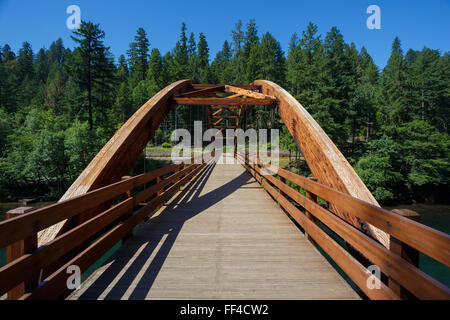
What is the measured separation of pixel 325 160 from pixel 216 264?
2.08 metres

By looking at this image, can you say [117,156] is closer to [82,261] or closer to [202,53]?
[82,261]

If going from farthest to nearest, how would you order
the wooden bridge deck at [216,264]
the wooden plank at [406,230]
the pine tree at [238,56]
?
the pine tree at [238,56]
the wooden bridge deck at [216,264]
the wooden plank at [406,230]

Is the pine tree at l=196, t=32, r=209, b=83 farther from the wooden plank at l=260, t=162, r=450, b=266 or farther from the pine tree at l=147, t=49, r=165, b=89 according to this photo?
the wooden plank at l=260, t=162, r=450, b=266

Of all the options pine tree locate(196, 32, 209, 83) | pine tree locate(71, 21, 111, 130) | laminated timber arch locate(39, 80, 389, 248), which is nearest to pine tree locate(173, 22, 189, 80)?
pine tree locate(196, 32, 209, 83)

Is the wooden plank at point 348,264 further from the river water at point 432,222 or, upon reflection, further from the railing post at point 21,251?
the river water at point 432,222

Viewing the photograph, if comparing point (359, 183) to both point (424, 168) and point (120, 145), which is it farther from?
point (424, 168)

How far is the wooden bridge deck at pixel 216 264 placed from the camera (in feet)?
6.34

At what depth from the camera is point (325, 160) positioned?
3184 mm

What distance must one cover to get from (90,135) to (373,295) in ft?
74.6

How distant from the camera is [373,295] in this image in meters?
1.62

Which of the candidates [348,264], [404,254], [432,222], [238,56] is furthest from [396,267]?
[238,56]

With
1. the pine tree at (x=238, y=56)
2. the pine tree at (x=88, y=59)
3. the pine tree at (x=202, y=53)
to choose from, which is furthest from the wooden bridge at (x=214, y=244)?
the pine tree at (x=202, y=53)

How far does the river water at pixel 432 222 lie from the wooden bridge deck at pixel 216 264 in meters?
9.63
